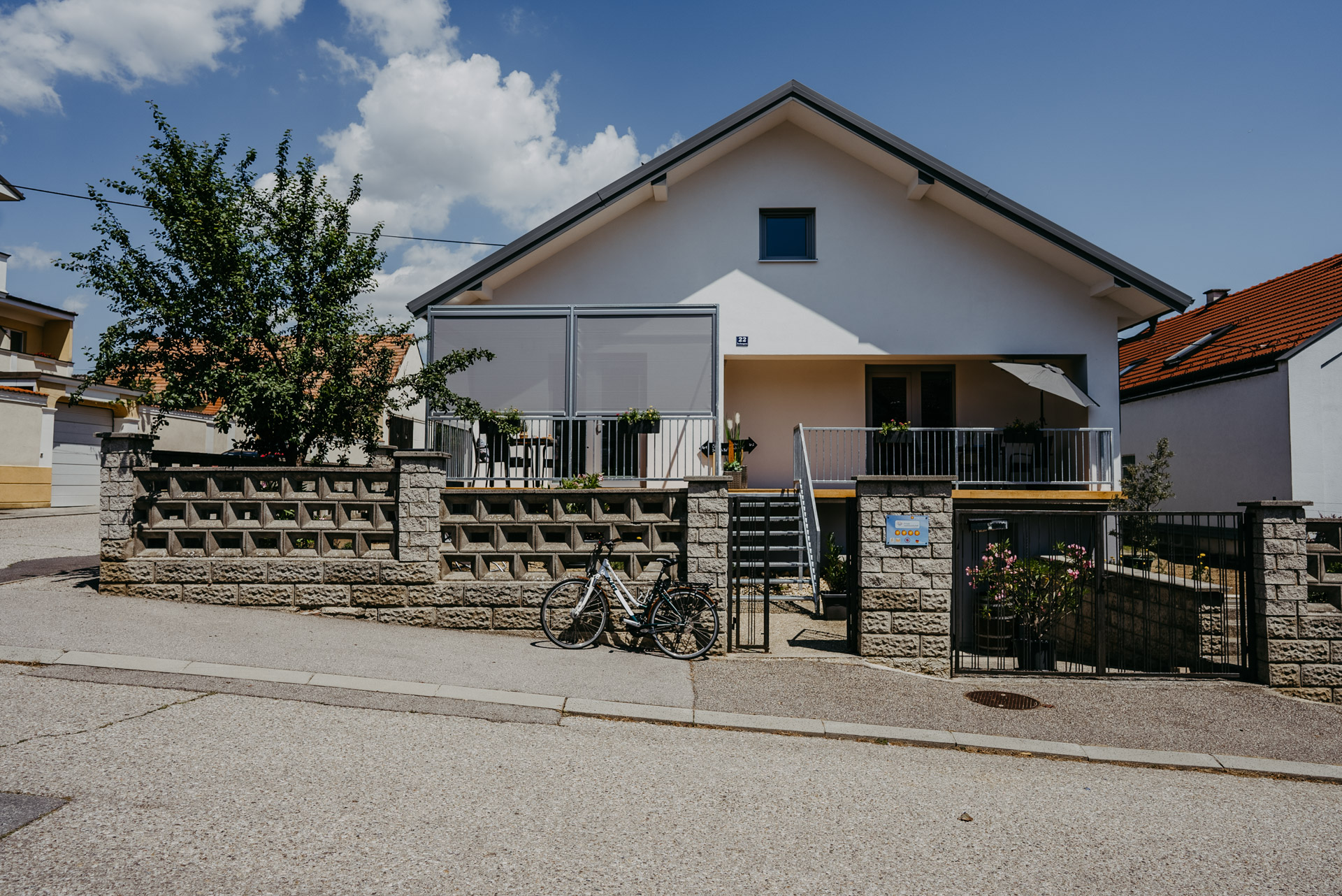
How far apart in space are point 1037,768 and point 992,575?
11.3 ft

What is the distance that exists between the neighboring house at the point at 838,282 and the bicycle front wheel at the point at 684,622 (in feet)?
18.3

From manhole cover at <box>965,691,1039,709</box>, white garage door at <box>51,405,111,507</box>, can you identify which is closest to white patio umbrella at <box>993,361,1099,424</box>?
manhole cover at <box>965,691,1039,709</box>

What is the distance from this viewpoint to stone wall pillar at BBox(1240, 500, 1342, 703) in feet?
25.6

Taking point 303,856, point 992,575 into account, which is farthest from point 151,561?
point 992,575

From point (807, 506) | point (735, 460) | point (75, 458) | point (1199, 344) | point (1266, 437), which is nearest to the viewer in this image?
point (807, 506)

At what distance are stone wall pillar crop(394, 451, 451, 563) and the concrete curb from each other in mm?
1970

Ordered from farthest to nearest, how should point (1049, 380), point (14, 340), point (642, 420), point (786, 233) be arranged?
point (14, 340) → point (786, 233) → point (1049, 380) → point (642, 420)

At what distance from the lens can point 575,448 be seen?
12766 millimetres

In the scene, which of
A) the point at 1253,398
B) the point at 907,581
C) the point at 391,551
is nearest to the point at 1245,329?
the point at 1253,398

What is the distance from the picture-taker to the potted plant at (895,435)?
14000 mm

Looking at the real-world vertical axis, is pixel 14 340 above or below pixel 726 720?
above

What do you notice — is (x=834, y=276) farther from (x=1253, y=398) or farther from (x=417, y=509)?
(x=417, y=509)

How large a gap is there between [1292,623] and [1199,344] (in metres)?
13.4

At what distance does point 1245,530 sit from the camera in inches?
320
